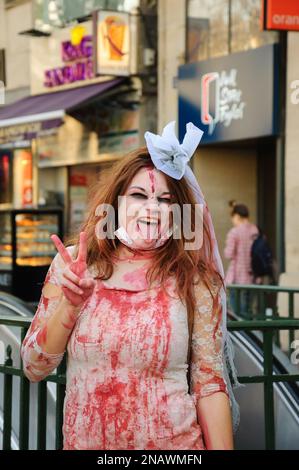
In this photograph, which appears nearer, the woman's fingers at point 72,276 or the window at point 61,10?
the woman's fingers at point 72,276

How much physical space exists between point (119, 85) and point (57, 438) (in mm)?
14743

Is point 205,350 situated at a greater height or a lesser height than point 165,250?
lesser

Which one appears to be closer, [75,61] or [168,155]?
[168,155]

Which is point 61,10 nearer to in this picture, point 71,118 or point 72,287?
point 71,118

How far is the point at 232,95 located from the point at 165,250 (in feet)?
42.1

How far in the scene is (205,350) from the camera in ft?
10.0

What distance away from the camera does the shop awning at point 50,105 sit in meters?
18.7

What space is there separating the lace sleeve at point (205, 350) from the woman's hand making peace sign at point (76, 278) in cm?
35

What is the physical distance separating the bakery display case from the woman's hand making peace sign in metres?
9.31

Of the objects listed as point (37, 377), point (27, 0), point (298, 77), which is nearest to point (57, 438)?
point (37, 377)

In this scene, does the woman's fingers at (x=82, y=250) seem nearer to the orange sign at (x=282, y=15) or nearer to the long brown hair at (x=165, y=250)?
the long brown hair at (x=165, y=250)

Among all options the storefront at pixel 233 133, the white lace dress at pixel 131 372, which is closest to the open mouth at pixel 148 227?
the white lace dress at pixel 131 372

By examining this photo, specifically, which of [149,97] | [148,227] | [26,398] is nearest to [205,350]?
[148,227]

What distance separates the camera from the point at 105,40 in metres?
18.6
